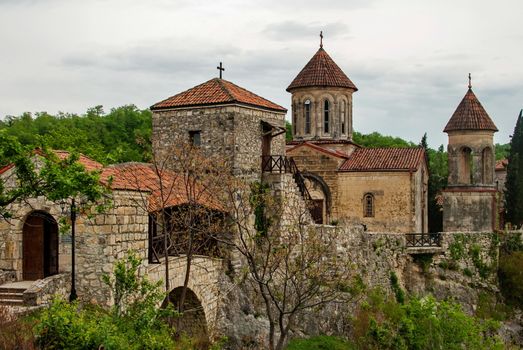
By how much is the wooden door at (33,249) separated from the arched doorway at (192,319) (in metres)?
4.04

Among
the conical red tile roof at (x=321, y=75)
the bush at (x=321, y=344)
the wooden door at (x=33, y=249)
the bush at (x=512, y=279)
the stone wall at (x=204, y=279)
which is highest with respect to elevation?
the conical red tile roof at (x=321, y=75)

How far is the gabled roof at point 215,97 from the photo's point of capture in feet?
72.8

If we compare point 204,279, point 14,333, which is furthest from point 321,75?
point 14,333

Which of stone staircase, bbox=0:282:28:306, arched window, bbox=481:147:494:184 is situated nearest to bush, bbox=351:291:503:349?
stone staircase, bbox=0:282:28:306

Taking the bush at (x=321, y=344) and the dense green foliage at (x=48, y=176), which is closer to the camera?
the dense green foliage at (x=48, y=176)

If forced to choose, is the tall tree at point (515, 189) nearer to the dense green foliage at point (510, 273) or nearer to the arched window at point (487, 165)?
the arched window at point (487, 165)

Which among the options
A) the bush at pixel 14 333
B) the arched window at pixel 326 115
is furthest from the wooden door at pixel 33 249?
the arched window at pixel 326 115

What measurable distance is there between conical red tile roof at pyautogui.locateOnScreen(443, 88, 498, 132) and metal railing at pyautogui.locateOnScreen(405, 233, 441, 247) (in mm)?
6633

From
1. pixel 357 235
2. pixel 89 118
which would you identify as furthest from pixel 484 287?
pixel 89 118

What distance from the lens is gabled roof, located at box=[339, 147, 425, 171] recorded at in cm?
3105

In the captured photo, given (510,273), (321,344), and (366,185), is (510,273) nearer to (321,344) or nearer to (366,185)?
(366,185)

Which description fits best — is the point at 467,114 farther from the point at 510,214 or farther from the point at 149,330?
the point at 149,330

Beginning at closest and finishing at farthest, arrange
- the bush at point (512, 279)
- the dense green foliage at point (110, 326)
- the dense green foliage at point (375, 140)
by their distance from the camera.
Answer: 1. the dense green foliage at point (110, 326)
2. the bush at point (512, 279)
3. the dense green foliage at point (375, 140)

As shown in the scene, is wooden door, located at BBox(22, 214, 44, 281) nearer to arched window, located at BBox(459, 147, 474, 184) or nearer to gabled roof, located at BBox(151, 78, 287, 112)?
gabled roof, located at BBox(151, 78, 287, 112)
